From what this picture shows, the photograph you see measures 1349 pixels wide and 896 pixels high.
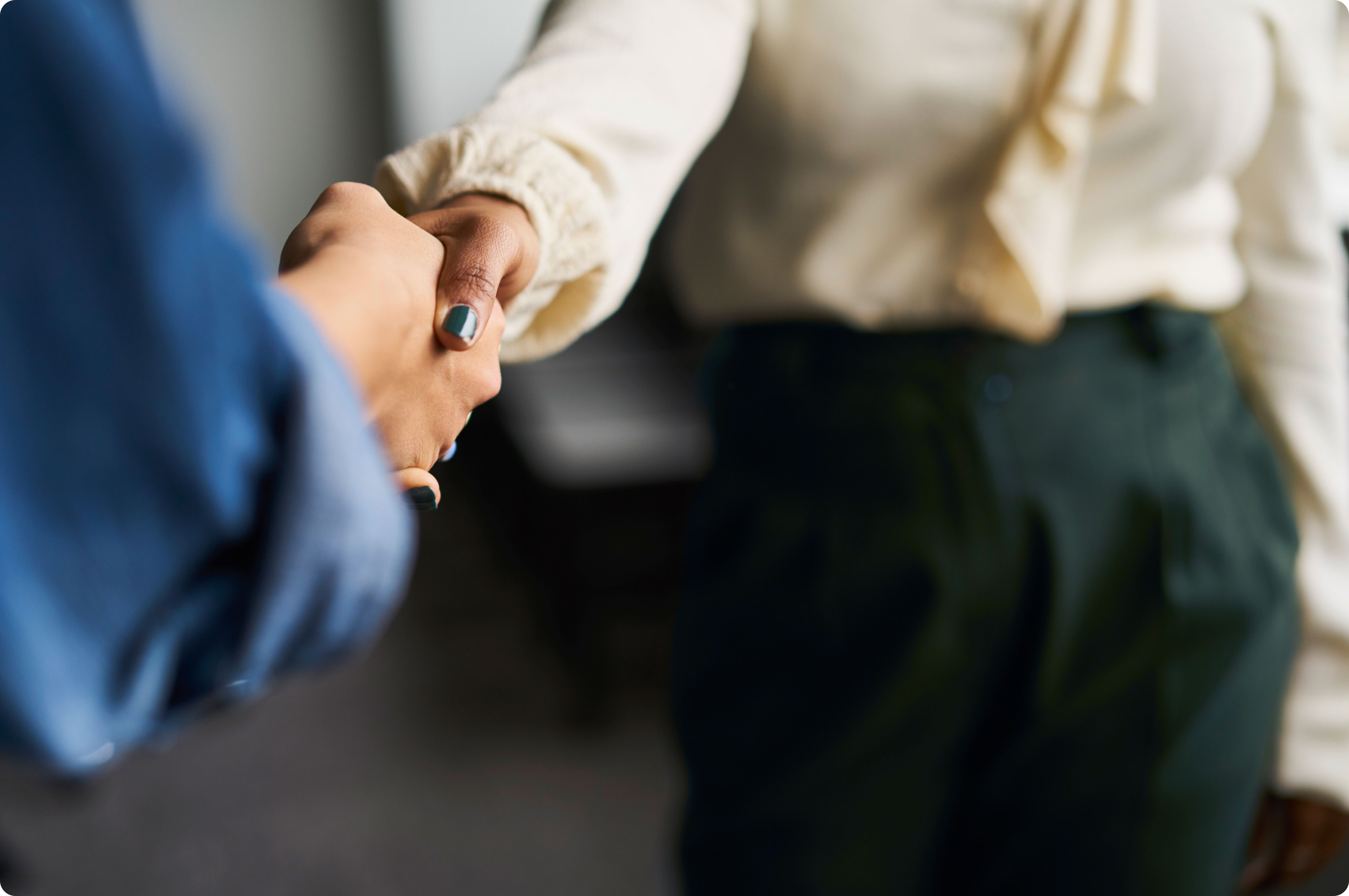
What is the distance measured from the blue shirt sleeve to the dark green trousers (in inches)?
14.1

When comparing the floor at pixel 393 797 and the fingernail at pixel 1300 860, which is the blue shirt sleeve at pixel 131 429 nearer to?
the fingernail at pixel 1300 860

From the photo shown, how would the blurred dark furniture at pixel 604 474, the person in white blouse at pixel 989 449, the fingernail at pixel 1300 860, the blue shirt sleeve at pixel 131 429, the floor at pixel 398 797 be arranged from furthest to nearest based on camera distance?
1. the blurred dark furniture at pixel 604 474
2. the floor at pixel 398 797
3. the fingernail at pixel 1300 860
4. the person in white blouse at pixel 989 449
5. the blue shirt sleeve at pixel 131 429

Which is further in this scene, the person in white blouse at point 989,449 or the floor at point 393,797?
the floor at point 393,797

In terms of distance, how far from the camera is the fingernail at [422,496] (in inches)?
10.0

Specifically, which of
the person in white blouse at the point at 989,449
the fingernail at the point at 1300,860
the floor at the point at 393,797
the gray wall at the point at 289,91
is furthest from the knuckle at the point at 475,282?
the gray wall at the point at 289,91

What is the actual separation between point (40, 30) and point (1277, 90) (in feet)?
2.00

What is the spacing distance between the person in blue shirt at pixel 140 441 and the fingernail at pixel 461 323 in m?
0.06

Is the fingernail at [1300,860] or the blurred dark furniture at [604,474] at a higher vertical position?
the fingernail at [1300,860]

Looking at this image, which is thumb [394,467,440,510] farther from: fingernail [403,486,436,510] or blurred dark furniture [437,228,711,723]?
blurred dark furniture [437,228,711,723]

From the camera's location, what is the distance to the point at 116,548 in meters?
0.16

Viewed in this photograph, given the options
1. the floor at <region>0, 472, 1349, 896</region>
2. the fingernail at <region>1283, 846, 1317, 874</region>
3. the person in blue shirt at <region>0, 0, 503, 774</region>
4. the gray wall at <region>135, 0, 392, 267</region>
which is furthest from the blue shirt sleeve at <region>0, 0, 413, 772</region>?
the gray wall at <region>135, 0, 392, 267</region>

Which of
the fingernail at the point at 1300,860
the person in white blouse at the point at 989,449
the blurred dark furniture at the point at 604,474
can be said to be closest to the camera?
the person in white blouse at the point at 989,449

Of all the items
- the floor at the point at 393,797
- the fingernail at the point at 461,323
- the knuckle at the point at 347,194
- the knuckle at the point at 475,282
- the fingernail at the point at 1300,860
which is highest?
the knuckle at the point at 347,194

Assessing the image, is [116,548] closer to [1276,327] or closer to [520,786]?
[1276,327]
